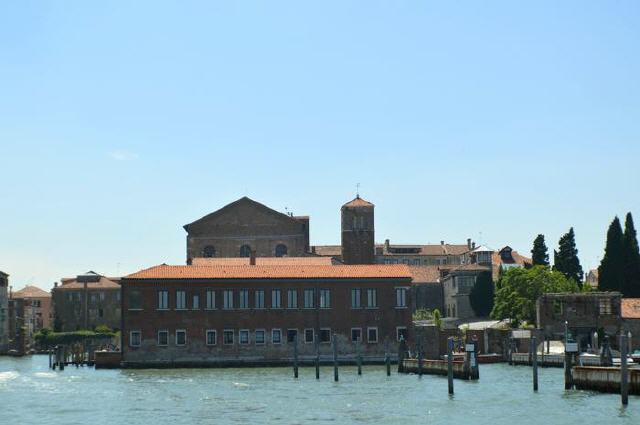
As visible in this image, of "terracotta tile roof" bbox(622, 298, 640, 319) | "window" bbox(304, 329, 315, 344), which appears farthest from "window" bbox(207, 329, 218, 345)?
"terracotta tile roof" bbox(622, 298, 640, 319)

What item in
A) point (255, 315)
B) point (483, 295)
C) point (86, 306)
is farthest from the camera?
point (86, 306)

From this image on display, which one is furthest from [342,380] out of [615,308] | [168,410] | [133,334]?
[615,308]

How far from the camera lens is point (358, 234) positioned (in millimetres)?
99438

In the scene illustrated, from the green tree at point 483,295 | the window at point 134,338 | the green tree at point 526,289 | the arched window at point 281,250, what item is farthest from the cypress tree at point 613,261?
the window at point 134,338

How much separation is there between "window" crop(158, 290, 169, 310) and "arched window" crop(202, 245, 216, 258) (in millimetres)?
24935

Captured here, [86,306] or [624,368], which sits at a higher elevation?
[86,306]

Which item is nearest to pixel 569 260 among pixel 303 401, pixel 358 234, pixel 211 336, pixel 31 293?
pixel 358 234

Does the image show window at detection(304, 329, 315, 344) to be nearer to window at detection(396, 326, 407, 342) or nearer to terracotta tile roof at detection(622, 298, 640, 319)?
window at detection(396, 326, 407, 342)

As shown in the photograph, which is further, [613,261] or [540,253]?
[540,253]

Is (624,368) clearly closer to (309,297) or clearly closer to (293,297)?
(309,297)

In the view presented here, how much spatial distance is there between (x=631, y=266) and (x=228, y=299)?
31.8 m

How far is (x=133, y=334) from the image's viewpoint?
7169 cm

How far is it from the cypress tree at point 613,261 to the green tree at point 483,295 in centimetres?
2067

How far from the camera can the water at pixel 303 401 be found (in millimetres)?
38094
